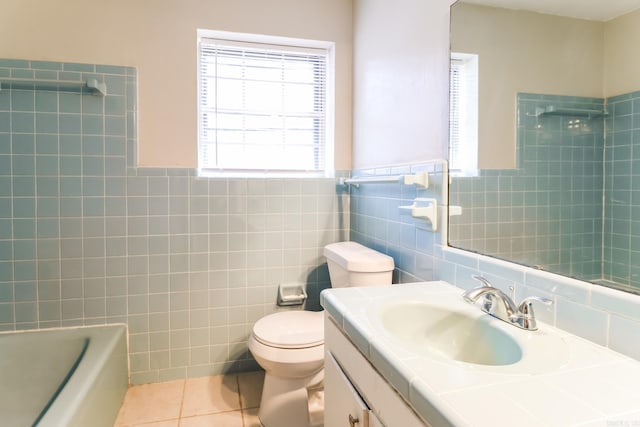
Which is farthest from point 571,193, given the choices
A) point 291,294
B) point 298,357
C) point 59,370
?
point 59,370

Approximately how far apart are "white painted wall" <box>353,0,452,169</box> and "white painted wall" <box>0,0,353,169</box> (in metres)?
0.45

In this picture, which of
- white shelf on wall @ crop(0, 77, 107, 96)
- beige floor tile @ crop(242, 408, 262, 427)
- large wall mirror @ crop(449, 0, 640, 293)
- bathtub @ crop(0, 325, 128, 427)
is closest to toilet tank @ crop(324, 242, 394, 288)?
large wall mirror @ crop(449, 0, 640, 293)

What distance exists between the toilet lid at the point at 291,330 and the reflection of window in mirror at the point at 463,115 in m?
0.98

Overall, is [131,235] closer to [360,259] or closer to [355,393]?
[360,259]

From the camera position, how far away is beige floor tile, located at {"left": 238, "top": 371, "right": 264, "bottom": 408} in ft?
6.53

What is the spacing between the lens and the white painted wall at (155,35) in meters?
1.95

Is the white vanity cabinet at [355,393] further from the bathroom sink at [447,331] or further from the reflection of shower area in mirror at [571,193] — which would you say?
the reflection of shower area in mirror at [571,193]

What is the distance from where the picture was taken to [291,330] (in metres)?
1.79

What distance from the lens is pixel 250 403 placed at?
6.50 ft

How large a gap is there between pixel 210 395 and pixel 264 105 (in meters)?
1.78

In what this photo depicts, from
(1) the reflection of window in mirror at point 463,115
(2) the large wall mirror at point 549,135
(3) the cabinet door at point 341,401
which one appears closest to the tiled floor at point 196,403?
(3) the cabinet door at point 341,401

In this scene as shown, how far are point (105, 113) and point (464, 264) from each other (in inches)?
79.4

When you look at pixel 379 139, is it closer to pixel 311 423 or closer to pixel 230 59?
pixel 230 59

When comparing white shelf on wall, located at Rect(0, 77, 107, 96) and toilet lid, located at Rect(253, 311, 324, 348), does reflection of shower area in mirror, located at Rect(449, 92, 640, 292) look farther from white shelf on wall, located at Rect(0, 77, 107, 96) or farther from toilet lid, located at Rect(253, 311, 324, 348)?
white shelf on wall, located at Rect(0, 77, 107, 96)
